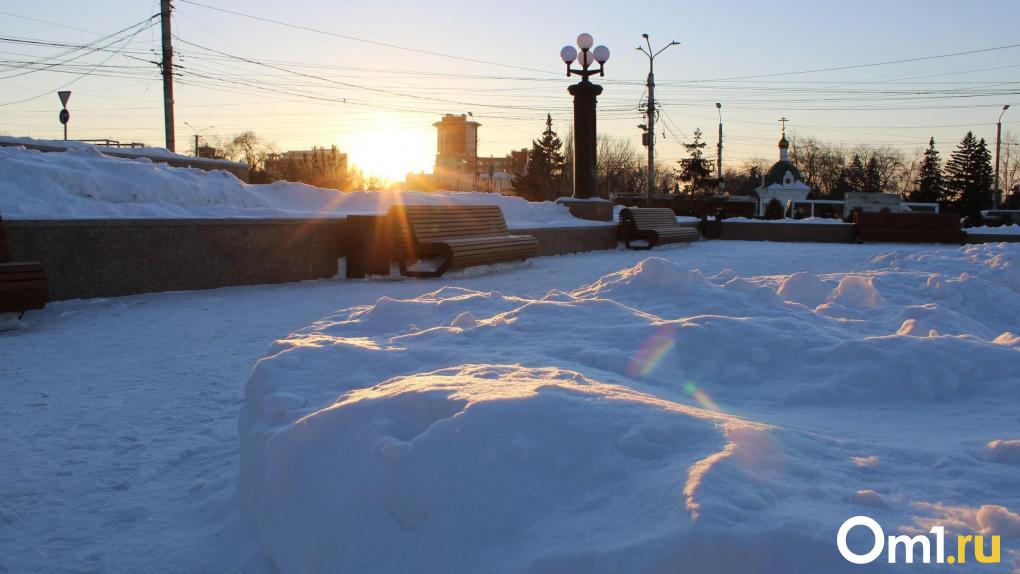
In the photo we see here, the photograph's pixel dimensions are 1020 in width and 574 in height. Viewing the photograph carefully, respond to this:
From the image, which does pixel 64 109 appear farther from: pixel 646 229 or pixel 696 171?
pixel 696 171

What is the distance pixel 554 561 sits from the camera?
69.8 inches

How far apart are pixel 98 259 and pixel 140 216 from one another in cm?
104

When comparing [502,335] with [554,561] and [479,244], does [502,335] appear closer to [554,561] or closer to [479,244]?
[554,561]

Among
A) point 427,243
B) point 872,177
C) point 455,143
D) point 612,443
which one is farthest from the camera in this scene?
point 455,143

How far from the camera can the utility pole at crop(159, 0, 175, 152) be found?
68.3ft

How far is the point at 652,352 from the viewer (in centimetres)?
386

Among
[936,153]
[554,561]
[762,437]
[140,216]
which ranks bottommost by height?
[554,561]

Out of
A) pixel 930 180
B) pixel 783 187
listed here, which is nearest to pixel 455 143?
pixel 783 187

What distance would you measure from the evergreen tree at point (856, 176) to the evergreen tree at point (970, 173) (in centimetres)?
1579

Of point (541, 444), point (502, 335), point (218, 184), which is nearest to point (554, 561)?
point (541, 444)

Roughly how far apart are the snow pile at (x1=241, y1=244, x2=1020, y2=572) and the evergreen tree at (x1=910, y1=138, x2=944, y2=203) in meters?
72.5

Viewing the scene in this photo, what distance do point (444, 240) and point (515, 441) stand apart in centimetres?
800

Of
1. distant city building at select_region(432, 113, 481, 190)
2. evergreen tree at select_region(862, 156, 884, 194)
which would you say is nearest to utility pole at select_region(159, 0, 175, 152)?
distant city building at select_region(432, 113, 481, 190)

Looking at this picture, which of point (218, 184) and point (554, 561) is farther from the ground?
point (218, 184)
